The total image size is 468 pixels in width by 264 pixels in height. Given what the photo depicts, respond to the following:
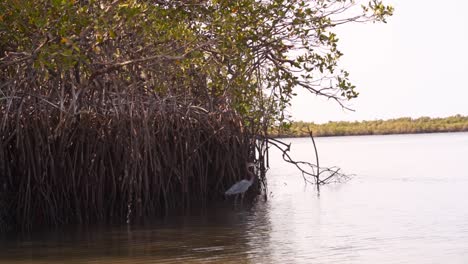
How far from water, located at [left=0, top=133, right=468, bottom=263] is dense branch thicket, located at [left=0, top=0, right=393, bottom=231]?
52 cm

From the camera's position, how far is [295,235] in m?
10.2

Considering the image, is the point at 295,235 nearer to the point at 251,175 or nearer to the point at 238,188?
the point at 238,188

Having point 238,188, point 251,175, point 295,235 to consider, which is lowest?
point 295,235

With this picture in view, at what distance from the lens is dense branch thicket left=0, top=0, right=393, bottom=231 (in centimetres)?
→ 964

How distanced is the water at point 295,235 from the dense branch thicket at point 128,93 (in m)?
0.52

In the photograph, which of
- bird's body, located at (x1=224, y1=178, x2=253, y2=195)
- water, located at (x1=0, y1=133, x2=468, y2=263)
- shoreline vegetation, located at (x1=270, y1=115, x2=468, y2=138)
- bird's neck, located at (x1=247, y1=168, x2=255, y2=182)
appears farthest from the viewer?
shoreline vegetation, located at (x1=270, y1=115, x2=468, y2=138)

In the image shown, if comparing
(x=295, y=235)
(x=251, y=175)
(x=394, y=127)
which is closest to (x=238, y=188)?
(x=251, y=175)

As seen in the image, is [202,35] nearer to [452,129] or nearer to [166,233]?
[166,233]

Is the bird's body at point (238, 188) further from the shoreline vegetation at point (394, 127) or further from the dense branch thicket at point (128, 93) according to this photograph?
the shoreline vegetation at point (394, 127)

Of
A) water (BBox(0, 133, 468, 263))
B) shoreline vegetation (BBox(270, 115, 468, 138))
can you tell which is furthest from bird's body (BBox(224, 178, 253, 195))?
shoreline vegetation (BBox(270, 115, 468, 138))

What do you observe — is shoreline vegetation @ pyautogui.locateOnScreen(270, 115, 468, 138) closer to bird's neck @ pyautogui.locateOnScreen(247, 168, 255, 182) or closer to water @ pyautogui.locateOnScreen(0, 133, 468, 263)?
water @ pyautogui.locateOnScreen(0, 133, 468, 263)

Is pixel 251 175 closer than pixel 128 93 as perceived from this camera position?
No

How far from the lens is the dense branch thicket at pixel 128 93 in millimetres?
9641

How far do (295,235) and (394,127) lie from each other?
3391cm
